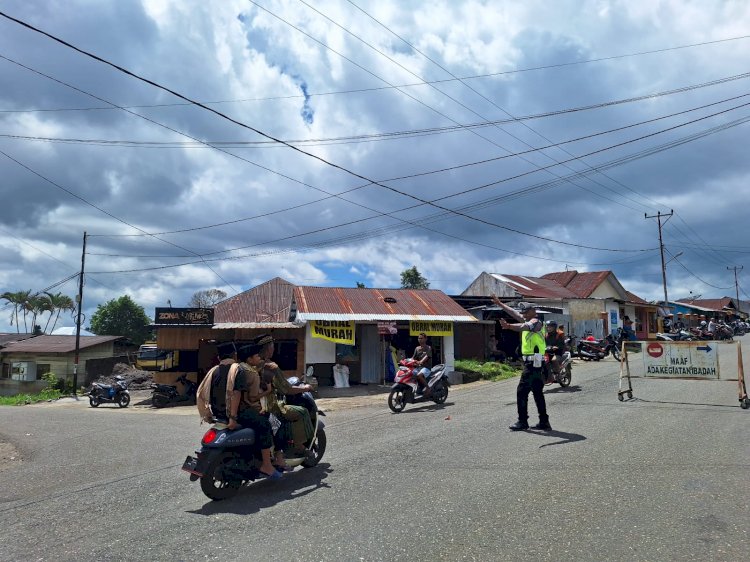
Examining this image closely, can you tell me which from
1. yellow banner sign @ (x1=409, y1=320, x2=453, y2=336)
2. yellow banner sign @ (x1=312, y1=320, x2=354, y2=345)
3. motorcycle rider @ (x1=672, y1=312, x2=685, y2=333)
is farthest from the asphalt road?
motorcycle rider @ (x1=672, y1=312, x2=685, y2=333)

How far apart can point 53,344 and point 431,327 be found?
90.4 feet

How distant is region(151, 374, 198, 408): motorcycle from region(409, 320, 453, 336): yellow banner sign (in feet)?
26.7

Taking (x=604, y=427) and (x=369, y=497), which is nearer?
(x=369, y=497)

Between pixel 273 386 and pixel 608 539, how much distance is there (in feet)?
11.4

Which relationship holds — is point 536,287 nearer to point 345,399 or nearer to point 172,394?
point 345,399

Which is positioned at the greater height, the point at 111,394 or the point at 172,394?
the point at 172,394

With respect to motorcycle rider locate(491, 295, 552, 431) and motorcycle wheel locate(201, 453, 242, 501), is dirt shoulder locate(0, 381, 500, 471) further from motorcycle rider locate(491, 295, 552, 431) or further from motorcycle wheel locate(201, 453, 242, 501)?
motorcycle wheel locate(201, 453, 242, 501)

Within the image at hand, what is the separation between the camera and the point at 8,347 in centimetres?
3409

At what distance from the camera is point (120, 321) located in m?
46.9

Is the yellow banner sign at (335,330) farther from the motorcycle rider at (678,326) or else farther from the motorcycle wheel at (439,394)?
the motorcycle rider at (678,326)

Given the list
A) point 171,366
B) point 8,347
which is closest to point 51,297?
point 8,347

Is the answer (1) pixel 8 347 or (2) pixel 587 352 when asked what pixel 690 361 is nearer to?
(2) pixel 587 352

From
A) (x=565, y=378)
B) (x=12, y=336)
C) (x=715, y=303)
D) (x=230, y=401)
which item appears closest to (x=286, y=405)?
(x=230, y=401)

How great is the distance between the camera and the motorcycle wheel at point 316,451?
6109 millimetres
